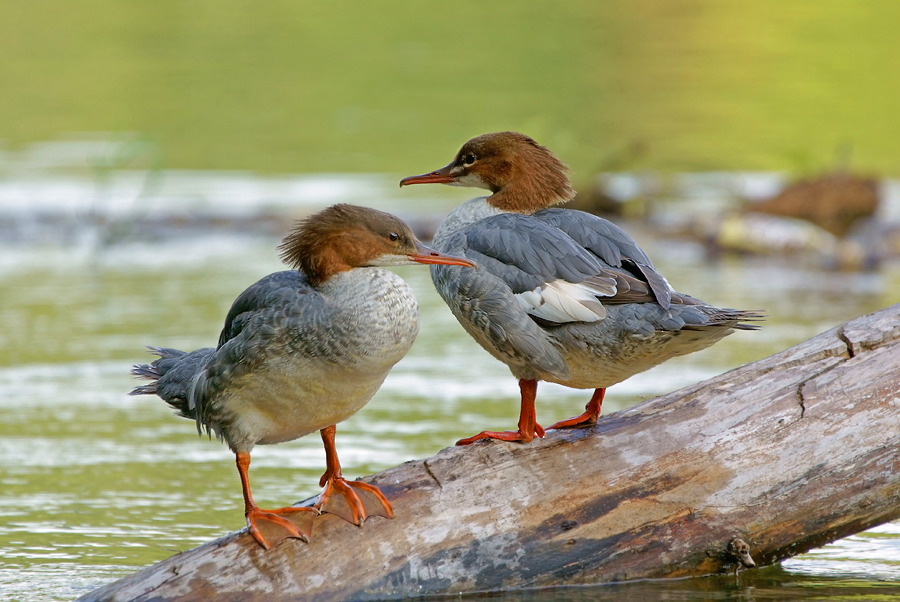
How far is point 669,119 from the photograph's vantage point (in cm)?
1479

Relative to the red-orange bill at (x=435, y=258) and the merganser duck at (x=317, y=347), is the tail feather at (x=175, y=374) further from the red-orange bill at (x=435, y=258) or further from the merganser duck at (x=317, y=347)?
the red-orange bill at (x=435, y=258)

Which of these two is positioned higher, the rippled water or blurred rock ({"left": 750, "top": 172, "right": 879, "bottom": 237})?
blurred rock ({"left": 750, "top": 172, "right": 879, "bottom": 237})

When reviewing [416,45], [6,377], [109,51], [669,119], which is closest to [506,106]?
[669,119]

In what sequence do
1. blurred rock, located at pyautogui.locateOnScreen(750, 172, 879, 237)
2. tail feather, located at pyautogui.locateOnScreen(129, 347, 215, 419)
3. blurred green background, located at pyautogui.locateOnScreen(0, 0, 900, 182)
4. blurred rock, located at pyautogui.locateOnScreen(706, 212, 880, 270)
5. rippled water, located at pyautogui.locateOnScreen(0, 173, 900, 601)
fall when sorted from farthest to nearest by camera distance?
blurred green background, located at pyautogui.locateOnScreen(0, 0, 900, 182) → blurred rock, located at pyautogui.locateOnScreen(750, 172, 879, 237) → blurred rock, located at pyautogui.locateOnScreen(706, 212, 880, 270) → rippled water, located at pyautogui.locateOnScreen(0, 173, 900, 601) → tail feather, located at pyautogui.locateOnScreen(129, 347, 215, 419)

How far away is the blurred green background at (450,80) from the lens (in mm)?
13242

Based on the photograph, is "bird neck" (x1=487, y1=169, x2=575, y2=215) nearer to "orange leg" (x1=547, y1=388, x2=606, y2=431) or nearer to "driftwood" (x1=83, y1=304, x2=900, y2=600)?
"orange leg" (x1=547, y1=388, x2=606, y2=431)

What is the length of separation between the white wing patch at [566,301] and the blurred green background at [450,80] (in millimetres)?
6418

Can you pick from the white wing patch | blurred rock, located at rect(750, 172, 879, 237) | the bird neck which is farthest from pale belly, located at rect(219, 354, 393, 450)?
blurred rock, located at rect(750, 172, 879, 237)

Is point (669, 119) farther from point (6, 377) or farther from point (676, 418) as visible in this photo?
point (676, 418)

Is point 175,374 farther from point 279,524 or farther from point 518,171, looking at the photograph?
point 518,171

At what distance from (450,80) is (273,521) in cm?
1395

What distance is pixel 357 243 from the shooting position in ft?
12.4

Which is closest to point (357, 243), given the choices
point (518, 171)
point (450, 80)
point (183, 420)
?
point (518, 171)

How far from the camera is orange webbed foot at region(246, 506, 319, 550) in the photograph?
12.0 feet
